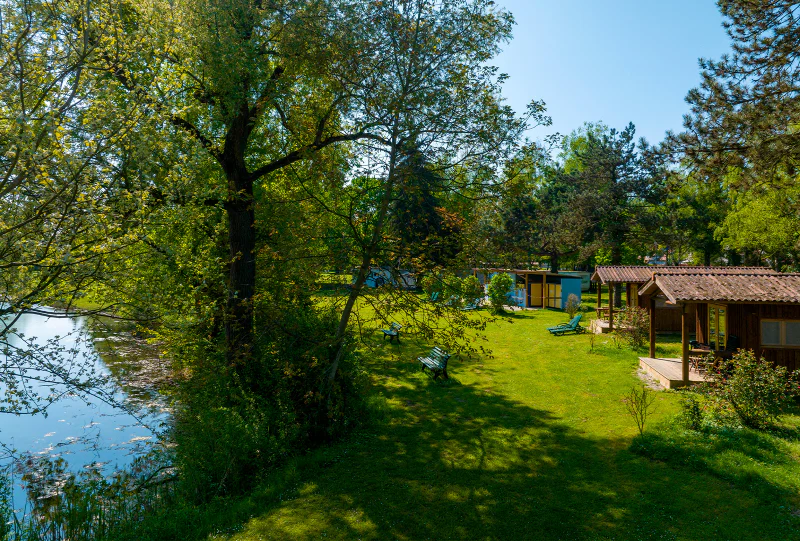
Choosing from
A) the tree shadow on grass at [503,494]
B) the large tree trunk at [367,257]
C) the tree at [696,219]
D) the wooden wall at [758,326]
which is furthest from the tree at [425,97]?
the tree at [696,219]

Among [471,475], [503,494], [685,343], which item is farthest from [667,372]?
[503,494]

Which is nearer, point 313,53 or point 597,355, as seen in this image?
point 313,53

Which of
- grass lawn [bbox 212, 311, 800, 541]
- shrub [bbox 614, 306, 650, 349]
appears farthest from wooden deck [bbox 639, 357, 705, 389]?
shrub [bbox 614, 306, 650, 349]

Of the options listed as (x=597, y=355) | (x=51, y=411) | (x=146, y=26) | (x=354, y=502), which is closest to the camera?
(x=354, y=502)

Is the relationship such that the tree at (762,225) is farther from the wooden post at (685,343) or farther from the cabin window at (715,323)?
the wooden post at (685,343)

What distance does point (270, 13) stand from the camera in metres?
10.4

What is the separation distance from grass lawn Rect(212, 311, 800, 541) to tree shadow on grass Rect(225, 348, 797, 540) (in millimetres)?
23

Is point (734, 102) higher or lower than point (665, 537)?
higher

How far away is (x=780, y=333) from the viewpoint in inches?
503

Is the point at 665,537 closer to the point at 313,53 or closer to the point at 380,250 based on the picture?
the point at 380,250

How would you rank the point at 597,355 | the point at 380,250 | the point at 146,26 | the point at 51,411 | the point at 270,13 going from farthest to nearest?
the point at 597,355
the point at 51,411
the point at 270,13
the point at 380,250
the point at 146,26

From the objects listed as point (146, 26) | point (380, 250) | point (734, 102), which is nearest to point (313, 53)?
point (146, 26)

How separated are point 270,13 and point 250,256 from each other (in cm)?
531

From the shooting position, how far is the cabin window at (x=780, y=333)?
1263cm
